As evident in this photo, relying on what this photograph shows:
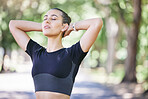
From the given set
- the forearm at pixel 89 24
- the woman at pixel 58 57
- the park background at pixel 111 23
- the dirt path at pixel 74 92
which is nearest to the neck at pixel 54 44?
the woman at pixel 58 57

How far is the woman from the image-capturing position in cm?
250

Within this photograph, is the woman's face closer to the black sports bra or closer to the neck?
the neck

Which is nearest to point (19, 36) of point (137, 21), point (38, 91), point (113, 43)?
point (38, 91)

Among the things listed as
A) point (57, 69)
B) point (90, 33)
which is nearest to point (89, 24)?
point (90, 33)

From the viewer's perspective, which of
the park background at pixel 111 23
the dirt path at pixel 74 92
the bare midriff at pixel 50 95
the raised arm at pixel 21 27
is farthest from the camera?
the park background at pixel 111 23

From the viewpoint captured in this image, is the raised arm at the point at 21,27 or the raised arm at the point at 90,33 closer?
the raised arm at the point at 90,33

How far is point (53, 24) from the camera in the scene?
8.75 feet

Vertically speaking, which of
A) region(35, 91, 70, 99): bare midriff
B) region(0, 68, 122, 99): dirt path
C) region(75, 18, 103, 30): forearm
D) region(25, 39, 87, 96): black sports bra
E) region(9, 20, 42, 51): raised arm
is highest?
region(75, 18, 103, 30): forearm

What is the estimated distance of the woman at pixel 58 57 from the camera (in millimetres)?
2496

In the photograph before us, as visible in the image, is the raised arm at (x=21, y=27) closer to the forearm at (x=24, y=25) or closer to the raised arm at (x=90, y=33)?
the forearm at (x=24, y=25)

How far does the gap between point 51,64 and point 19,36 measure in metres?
0.54

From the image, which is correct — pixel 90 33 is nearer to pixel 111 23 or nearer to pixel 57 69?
pixel 57 69

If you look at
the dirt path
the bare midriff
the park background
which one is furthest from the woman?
the park background

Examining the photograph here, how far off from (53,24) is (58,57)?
1.02ft
